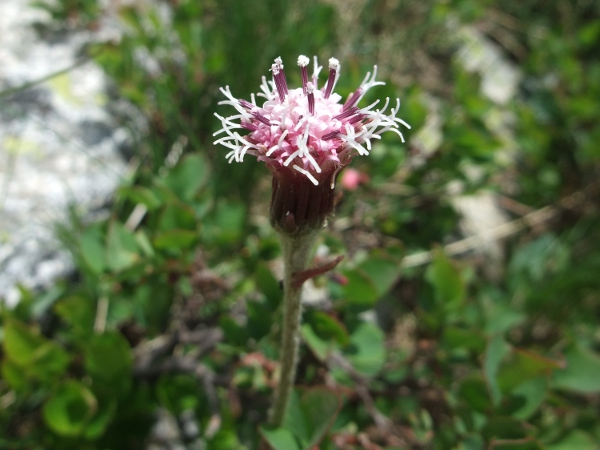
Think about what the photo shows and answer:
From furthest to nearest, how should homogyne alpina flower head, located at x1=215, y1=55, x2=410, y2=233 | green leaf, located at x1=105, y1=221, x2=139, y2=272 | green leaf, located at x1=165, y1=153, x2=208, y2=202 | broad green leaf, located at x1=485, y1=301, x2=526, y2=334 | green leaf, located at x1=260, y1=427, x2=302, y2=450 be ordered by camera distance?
1. broad green leaf, located at x1=485, y1=301, x2=526, y2=334
2. green leaf, located at x1=165, y1=153, x2=208, y2=202
3. green leaf, located at x1=105, y1=221, x2=139, y2=272
4. green leaf, located at x1=260, y1=427, x2=302, y2=450
5. homogyne alpina flower head, located at x1=215, y1=55, x2=410, y2=233

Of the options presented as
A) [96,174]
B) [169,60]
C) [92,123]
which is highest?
[169,60]

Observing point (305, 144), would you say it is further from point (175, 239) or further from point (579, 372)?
point (579, 372)

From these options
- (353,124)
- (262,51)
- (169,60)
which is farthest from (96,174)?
(353,124)

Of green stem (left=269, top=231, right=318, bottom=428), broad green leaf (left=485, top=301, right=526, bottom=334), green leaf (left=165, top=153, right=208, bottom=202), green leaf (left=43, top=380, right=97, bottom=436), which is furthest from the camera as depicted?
broad green leaf (left=485, top=301, right=526, bottom=334)

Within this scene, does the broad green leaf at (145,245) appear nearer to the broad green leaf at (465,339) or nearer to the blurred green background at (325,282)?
the blurred green background at (325,282)

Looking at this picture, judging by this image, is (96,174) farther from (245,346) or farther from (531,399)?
(531,399)

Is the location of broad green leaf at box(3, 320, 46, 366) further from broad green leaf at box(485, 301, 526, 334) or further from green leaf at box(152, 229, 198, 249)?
broad green leaf at box(485, 301, 526, 334)

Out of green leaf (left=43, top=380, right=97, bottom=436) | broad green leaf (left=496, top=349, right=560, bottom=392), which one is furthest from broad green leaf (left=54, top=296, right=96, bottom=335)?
broad green leaf (left=496, top=349, right=560, bottom=392)

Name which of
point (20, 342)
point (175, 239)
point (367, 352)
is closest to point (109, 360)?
point (20, 342)
